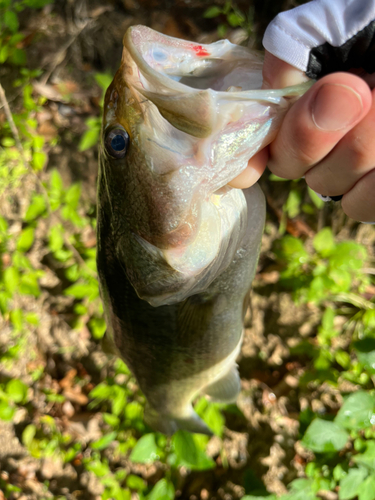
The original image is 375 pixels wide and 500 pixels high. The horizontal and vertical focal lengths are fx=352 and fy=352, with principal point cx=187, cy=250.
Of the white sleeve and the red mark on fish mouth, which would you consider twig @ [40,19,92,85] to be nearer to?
the red mark on fish mouth

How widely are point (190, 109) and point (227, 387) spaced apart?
1342 millimetres

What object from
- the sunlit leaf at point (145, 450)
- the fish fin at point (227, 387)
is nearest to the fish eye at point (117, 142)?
the fish fin at point (227, 387)

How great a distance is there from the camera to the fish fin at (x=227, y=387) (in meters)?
1.66

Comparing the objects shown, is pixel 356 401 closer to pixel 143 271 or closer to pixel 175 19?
pixel 143 271

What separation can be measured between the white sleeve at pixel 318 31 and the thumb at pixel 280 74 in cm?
1

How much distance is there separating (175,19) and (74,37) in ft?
2.77

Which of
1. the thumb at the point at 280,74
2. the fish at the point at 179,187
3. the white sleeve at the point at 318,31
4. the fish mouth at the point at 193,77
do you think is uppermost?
the white sleeve at the point at 318,31

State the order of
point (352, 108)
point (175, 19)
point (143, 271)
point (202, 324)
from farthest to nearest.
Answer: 1. point (175, 19)
2. point (202, 324)
3. point (143, 271)
4. point (352, 108)

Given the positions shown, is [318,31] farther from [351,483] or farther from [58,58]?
[58,58]

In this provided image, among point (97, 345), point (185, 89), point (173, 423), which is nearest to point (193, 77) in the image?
point (185, 89)

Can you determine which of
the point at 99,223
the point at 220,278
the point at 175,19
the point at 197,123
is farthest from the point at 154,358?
the point at 175,19

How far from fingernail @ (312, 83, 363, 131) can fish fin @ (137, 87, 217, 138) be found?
0.21m

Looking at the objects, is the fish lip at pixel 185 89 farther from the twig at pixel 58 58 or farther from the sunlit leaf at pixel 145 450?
the twig at pixel 58 58

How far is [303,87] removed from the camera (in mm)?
743
